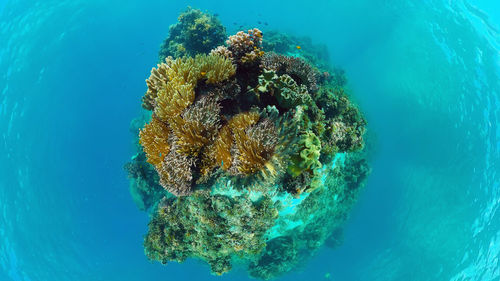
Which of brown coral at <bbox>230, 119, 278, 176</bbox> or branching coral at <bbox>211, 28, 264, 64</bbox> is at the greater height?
branching coral at <bbox>211, 28, 264, 64</bbox>

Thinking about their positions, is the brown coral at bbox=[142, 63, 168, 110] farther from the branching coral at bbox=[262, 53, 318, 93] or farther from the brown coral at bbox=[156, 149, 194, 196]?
the branching coral at bbox=[262, 53, 318, 93]

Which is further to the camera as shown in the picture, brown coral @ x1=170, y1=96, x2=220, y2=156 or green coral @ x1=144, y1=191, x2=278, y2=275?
green coral @ x1=144, y1=191, x2=278, y2=275

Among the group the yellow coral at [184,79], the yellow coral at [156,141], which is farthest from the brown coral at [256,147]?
the yellow coral at [156,141]

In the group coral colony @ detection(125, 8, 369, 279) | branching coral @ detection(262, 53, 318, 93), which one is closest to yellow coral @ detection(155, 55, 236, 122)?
coral colony @ detection(125, 8, 369, 279)

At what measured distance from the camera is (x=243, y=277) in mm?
16453

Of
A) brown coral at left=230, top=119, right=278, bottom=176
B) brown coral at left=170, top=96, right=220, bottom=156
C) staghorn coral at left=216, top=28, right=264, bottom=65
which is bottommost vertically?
brown coral at left=230, top=119, right=278, bottom=176

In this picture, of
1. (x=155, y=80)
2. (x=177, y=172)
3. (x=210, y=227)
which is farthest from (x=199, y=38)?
(x=177, y=172)

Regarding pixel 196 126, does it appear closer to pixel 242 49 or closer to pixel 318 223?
pixel 242 49

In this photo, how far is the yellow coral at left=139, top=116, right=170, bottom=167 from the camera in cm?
552

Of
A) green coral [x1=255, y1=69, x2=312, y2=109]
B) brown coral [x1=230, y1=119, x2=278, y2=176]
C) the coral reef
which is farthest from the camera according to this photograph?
the coral reef

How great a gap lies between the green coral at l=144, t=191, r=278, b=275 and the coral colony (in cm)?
3

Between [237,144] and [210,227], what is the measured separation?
3798mm

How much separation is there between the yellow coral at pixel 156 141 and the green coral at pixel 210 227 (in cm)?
185

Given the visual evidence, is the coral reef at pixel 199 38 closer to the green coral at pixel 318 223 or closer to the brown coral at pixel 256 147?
the green coral at pixel 318 223
